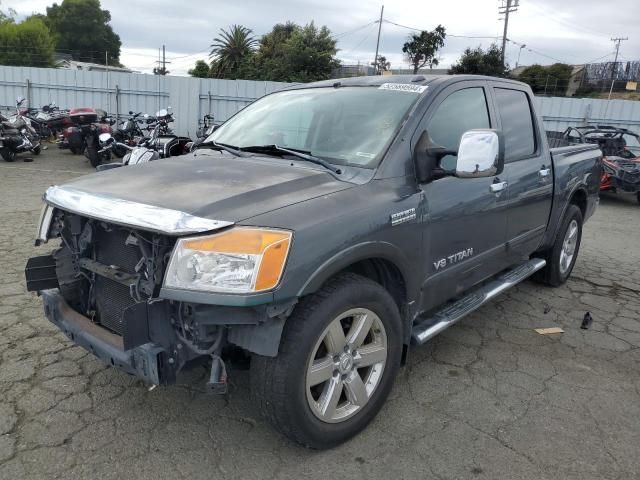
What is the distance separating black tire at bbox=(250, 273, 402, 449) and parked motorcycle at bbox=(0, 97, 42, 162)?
12628 millimetres

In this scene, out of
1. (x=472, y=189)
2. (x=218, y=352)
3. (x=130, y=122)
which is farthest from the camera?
(x=130, y=122)

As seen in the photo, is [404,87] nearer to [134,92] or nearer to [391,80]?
[391,80]

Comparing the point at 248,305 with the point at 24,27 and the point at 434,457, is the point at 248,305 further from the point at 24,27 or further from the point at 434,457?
the point at 24,27

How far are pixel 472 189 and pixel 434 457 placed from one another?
5.42 ft

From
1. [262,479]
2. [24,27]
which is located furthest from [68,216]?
[24,27]

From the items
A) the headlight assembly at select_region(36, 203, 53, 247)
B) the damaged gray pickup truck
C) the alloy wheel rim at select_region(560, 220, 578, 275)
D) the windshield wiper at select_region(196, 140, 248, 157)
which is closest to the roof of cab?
the damaged gray pickup truck

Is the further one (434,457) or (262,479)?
(434,457)

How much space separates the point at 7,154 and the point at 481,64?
3750 cm

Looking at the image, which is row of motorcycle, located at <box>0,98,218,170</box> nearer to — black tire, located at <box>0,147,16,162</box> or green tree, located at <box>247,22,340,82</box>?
black tire, located at <box>0,147,16,162</box>

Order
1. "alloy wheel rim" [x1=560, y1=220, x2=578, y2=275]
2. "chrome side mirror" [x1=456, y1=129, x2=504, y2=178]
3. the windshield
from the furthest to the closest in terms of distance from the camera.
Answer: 1. "alloy wheel rim" [x1=560, y1=220, x2=578, y2=275]
2. the windshield
3. "chrome side mirror" [x1=456, y1=129, x2=504, y2=178]

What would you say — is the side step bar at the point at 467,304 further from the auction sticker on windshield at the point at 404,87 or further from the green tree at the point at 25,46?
the green tree at the point at 25,46

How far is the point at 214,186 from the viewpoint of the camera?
2539 millimetres

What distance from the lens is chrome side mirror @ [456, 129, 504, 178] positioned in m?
2.71

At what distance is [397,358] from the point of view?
9.23 feet
